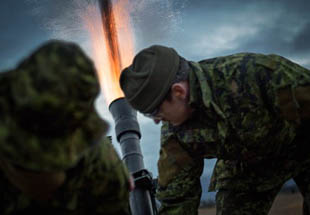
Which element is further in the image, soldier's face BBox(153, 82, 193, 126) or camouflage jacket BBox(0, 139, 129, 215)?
soldier's face BBox(153, 82, 193, 126)

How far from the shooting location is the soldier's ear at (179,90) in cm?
247

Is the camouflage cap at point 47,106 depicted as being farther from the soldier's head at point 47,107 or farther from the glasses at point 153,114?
the glasses at point 153,114

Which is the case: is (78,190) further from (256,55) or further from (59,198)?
(256,55)

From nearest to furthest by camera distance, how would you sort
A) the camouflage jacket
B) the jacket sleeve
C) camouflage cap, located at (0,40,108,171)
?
camouflage cap, located at (0,40,108,171) < the camouflage jacket < the jacket sleeve

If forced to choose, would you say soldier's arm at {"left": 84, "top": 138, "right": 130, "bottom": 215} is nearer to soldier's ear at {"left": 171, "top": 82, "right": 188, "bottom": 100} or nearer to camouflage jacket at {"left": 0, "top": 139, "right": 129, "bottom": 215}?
camouflage jacket at {"left": 0, "top": 139, "right": 129, "bottom": 215}

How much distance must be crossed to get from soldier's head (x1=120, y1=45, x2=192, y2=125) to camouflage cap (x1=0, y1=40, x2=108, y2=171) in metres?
1.36

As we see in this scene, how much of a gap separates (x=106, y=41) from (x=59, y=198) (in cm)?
406

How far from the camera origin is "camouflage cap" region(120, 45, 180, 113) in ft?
8.00

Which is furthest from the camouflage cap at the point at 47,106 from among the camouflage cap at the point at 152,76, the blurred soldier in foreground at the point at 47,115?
the camouflage cap at the point at 152,76

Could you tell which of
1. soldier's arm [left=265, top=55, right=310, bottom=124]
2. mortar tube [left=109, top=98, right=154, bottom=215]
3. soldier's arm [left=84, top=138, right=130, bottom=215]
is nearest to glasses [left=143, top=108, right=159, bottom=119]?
soldier's arm [left=265, top=55, right=310, bottom=124]

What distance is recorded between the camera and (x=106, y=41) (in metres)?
5.26

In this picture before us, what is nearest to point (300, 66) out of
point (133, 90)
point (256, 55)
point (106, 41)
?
point (256, 55)

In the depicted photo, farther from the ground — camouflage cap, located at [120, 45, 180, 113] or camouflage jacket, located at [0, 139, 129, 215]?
camouflage cap, located at [120, 45, 180, 113]

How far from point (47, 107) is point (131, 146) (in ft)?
9.78
